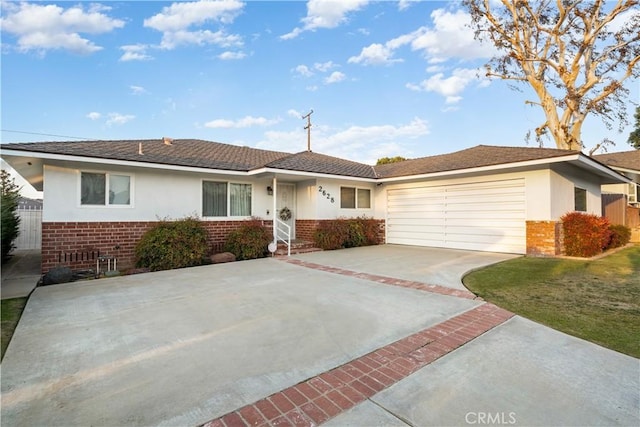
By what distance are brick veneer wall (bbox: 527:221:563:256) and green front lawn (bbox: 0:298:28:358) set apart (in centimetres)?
1213

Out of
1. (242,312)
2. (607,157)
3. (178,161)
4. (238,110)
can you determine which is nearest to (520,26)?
(607,157)

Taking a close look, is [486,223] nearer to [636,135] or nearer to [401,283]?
[401,283]

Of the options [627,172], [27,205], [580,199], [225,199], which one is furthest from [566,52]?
[27,205]

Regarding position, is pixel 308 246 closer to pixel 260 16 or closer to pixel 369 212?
pixel 369 212

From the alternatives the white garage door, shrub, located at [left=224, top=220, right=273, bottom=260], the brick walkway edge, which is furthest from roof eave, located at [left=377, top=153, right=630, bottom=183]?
the brick walkway edge

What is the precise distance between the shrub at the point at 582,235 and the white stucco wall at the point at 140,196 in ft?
34.5

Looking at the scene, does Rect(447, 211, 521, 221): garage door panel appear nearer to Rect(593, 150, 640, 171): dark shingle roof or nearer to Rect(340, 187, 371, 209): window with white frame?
Rect(340, 187, 371, 209): window with white frame

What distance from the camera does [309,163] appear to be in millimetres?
11727

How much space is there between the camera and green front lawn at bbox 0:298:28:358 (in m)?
3.60

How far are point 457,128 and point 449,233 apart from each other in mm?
7686

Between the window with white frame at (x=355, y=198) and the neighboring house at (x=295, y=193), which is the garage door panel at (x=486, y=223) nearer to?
the neighboring house at (x=295, y=193)

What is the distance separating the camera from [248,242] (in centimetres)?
988

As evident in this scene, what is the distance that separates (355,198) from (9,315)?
11409 mm

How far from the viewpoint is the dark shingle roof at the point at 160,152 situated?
7535mm
